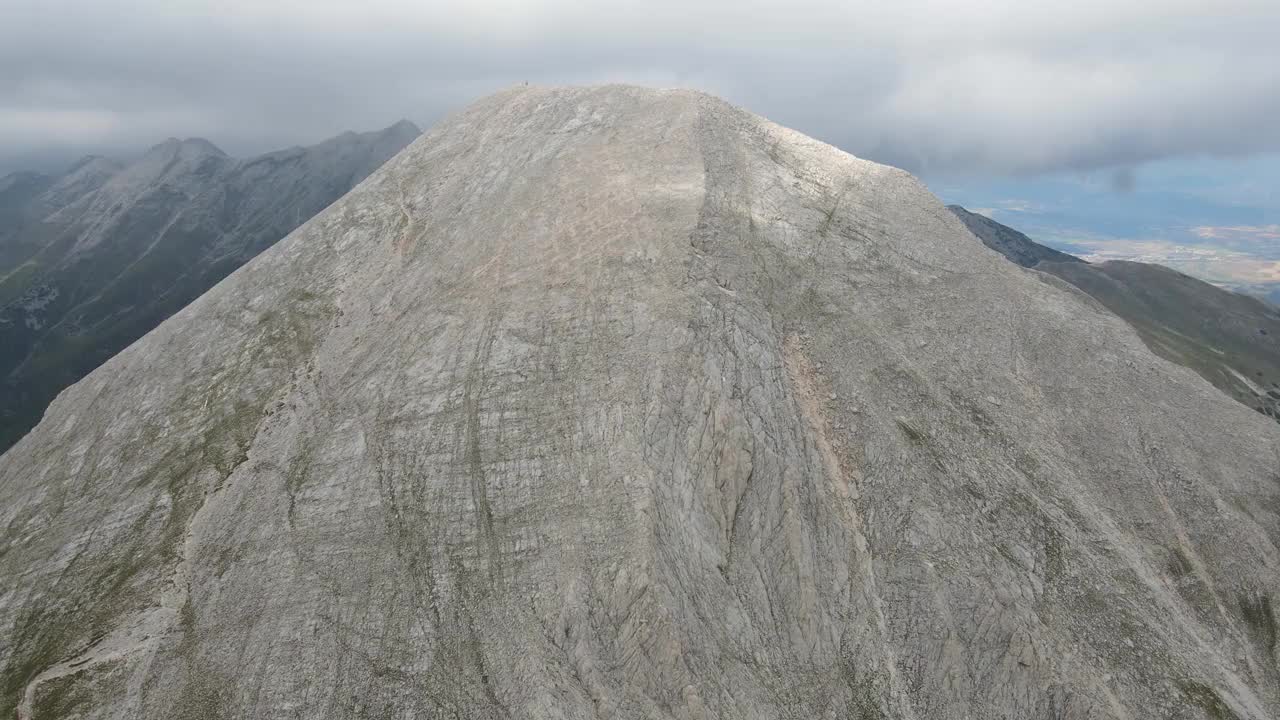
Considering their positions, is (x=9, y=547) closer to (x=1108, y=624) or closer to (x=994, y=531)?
(x=994, y=531)

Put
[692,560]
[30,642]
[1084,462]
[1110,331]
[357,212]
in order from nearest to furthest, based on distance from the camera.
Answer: [692,560]
[30,642]
[1084,462]
[1110,331]
[357,212]

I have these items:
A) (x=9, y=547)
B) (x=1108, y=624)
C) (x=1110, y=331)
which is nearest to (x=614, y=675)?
(x=1108, y=624)

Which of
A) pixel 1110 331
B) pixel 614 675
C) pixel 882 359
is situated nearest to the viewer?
pixel 614 675

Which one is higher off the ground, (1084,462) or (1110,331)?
(1110,331)

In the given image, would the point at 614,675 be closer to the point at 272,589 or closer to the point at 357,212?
the point at 272,589

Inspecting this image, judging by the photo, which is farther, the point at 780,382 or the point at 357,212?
the point at 357,212

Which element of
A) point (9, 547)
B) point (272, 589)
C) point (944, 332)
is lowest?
point (9, 547)
